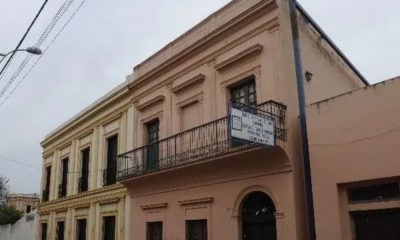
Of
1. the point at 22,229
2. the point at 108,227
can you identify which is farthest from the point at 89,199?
the point at 22,229

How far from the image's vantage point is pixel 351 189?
9094 mm

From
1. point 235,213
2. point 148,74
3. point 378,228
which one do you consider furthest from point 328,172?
point 148,74

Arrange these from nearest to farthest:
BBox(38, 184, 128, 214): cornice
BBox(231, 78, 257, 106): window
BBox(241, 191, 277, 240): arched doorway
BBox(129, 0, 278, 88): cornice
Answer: BBox(241, 191, 277, 240): arched doorway → BBox(129, 0, 278, 88): cornice → BBox(231, 78, 257, 106): window → BBox(38, 184, 128, 214): cornice

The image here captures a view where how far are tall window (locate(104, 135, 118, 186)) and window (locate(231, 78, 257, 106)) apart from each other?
6594mm

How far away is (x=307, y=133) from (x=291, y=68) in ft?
5.52

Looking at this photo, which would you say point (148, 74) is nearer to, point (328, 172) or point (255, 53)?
point (255, 53)

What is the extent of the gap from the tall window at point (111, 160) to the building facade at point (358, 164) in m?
9.00

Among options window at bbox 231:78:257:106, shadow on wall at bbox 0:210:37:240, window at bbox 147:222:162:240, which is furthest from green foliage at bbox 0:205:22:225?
window at bbox 231:78:257:106

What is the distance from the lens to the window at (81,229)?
18562mm

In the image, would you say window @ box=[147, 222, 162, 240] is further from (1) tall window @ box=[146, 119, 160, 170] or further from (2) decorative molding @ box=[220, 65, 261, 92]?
(2) decorative molding @ box=[220, 65, 261, 92]

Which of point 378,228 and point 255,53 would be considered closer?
point 378,228

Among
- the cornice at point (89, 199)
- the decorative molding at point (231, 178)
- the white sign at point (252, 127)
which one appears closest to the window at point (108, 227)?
the cornice at point (89, 199)

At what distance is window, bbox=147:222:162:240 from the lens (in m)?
13.6

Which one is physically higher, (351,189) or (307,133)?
(307,133)
